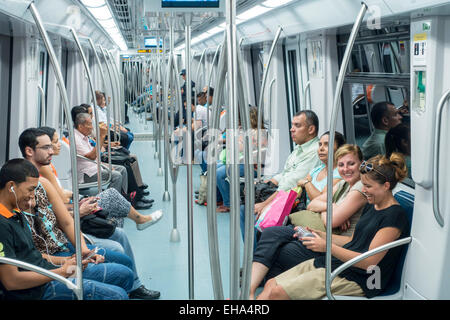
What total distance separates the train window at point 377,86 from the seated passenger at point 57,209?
2022 millimetres

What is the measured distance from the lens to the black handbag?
353cm

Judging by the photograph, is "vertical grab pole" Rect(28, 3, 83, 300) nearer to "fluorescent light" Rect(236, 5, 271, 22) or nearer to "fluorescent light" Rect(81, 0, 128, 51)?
"fluorescent light" Rect(236, 5, 271, 22)

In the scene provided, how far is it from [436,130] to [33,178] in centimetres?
204

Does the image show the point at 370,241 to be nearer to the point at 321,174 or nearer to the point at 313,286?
the point at 313,286

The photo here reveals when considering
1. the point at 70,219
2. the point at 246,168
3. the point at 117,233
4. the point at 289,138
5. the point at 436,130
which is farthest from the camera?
the point at 289,138

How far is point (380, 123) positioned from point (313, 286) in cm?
173

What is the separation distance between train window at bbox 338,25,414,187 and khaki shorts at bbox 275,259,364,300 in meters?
1.01

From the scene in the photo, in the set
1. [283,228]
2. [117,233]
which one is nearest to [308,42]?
[283,228]

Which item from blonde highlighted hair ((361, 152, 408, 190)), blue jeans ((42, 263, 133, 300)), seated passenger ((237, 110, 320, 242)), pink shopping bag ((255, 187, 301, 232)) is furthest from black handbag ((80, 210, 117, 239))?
blonde highlighted hair ((361, 152, 408, 190))

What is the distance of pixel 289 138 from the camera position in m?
6.27

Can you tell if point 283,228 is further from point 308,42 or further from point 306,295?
point 308,42

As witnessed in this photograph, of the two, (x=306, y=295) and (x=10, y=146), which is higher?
(x=10, y=146)

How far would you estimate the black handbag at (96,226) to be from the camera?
3527mm
